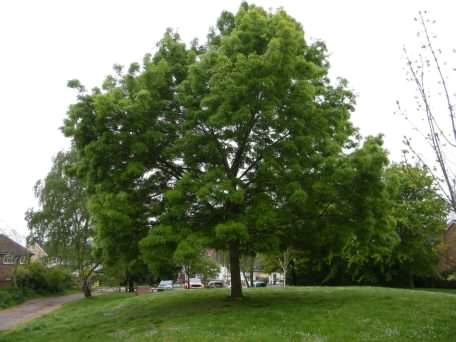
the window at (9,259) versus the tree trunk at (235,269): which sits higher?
the window at (9,259)

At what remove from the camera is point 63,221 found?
40.2 metres

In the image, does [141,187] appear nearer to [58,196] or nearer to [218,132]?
[218,132]

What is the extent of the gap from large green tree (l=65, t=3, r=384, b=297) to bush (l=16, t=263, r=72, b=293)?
120 feet

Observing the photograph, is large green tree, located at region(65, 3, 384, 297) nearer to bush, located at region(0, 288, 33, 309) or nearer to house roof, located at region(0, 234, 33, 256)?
bush, located at region(0, 288, 33, 309)

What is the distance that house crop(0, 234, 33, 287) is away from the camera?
164 feet

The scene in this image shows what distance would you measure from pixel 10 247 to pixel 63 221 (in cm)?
1833

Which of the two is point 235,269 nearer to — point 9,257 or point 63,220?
point 63,220

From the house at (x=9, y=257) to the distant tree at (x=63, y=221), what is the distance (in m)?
11.5

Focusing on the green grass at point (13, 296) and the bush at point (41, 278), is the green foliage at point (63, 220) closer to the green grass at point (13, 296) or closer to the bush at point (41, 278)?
the green grass at point (13, 296)

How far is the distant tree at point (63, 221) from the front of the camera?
132 feet

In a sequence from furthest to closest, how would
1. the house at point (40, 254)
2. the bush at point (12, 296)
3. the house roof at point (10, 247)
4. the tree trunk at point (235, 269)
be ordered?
the house roof at point (10, 247) < the house at point (40, 254) < the bush at point (12, 296) < the tree trunk at point (235, 269)

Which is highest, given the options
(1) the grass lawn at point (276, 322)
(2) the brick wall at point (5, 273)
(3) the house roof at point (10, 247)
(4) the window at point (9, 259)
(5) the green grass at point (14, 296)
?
(3) the house roof at point (10, 247)

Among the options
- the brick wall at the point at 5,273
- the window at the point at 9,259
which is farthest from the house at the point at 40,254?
the brick wall at the point at 5,273

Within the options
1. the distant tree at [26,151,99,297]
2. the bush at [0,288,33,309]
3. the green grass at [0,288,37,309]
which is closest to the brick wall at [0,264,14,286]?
the green grass at [0,288,37,309]
